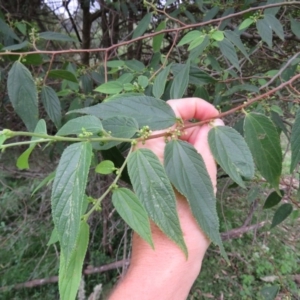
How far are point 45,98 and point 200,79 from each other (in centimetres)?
49

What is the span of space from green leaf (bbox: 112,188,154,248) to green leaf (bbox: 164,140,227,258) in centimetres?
8

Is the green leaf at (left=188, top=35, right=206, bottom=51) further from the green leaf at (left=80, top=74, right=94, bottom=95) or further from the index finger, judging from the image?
the green leaf at (left=80, top=74, right=94, bottom=95)

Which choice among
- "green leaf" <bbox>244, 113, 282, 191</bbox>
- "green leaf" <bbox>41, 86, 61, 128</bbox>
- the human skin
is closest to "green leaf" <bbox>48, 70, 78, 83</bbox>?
"green leaf" <bbox>41, 86, 61, 128</bbox>

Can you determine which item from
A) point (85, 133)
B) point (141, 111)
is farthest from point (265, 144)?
point (85, 133)

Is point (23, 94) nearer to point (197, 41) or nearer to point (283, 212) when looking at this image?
point (197, 41)

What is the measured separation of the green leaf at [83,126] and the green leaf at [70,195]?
0.16ft

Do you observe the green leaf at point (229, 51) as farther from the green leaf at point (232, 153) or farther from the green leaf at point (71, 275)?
the green leaf at point (71, 275)

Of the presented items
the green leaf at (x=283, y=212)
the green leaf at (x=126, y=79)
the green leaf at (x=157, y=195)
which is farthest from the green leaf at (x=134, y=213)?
the green leaf at (x=283, y=212)

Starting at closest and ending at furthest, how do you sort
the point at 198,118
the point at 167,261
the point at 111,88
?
the point at 167,261, the point at 198,118, the point at 111,88

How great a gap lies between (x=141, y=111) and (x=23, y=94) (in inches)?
19.3

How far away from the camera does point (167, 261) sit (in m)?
0.67

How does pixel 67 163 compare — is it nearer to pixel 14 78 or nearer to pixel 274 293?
pixel 14 78

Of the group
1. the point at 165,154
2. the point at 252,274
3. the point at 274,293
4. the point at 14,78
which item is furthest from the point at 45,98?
the point at 252,274

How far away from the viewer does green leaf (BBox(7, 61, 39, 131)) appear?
95 centimetres
